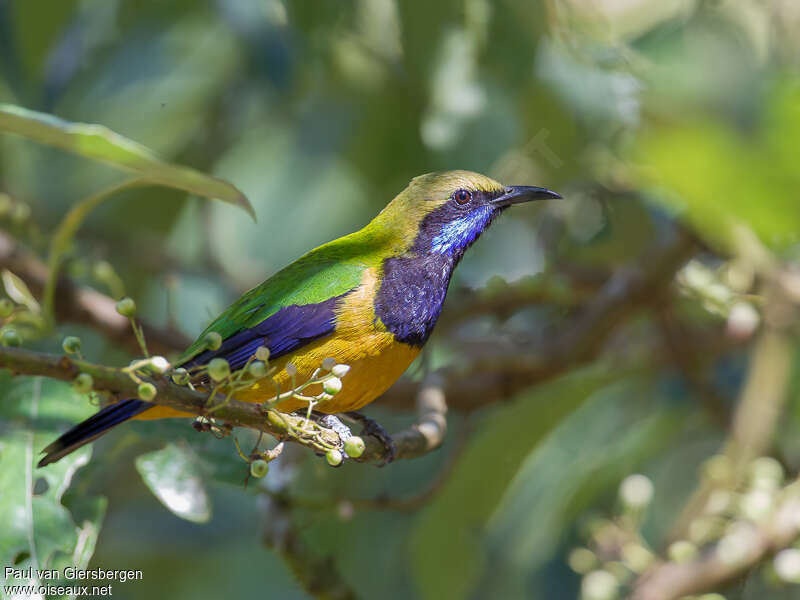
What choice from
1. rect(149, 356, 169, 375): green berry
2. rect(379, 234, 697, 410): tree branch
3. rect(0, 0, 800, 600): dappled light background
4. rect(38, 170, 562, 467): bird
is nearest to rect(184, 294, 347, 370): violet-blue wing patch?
rect(38, 170, 562, 467): bird

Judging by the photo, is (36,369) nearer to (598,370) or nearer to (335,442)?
(335,442)

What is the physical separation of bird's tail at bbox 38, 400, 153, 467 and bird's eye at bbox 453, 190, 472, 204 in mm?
1678

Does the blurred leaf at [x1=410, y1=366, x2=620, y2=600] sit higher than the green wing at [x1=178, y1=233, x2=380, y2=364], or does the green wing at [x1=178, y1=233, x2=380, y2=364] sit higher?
the green wing at [x1=178, y1=233, x2=380, y2=364]

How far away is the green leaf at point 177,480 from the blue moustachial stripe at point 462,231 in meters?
1.19

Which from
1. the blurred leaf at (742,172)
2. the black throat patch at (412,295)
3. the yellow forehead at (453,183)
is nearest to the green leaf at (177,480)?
the black throat patch at (412,295)

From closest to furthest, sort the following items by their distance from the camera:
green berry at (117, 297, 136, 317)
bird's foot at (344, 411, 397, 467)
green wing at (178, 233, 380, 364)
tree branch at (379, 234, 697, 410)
→ 1. green berry at (117, 297, 136, 317)
2. bird's foot at (344, 411, 397, 467)
3. green wing at (178, 233, 380, 364)
4. tree branch at (379, 234, 697, 410)

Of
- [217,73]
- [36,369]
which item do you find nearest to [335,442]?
[36,369]

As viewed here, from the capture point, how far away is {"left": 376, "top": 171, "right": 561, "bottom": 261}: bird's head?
11.9ft

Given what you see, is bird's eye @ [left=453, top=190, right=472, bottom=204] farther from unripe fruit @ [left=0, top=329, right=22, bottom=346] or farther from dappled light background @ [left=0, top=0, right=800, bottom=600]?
unripe fruit @ [left=0, top=329, right=22, bottom=346]

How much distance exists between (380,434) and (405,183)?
1828mm

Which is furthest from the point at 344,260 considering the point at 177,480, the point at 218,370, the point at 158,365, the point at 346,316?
the point at 158,365

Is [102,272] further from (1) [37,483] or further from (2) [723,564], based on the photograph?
(2) [723,564]

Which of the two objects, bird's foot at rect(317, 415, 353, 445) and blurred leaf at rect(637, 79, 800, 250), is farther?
bird's foot at rect(317, 415, 353, 445)

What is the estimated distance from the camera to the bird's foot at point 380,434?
2617 millimetres
